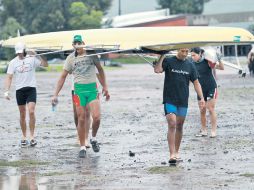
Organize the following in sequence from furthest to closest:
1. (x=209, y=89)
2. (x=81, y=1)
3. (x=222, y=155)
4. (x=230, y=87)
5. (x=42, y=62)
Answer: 1. (x=81, y=1)
2. (x=230, y=87)
3. (x=209, y=89)
4. (x=42, y=62)
5. (x=222, y=155)

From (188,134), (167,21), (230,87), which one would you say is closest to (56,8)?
(167,21)

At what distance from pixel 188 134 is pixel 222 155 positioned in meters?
3.05

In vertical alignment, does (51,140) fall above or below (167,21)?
above

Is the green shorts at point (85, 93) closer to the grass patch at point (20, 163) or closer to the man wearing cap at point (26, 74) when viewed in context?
the grass patch at point (20, 163)

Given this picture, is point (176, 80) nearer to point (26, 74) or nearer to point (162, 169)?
point (162, 169)

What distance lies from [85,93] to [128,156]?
1.15 meters

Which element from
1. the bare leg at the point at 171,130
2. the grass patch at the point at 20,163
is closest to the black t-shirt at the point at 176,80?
the bare leg at the point at 171,130

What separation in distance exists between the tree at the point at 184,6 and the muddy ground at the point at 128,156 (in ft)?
318

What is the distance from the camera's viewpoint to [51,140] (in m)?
15.3

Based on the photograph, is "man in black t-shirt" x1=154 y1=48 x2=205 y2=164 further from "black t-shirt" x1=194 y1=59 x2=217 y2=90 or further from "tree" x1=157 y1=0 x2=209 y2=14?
"tree" x1=157 y1=0 x2=209 y2=14

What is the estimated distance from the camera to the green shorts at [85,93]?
517 inches

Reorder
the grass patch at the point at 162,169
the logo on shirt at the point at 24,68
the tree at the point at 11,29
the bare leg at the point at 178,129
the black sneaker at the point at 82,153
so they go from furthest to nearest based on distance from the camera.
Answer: the tree at the point at 11,29, the logo on shirt at the point at 24,68, the black sneaker at the point at 82,153, the bare leg at the point at 178,129, the grass patch at the point at 162,169

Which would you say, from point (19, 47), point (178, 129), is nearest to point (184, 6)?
point (19, 47)

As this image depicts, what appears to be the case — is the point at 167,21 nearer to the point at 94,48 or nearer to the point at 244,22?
the point at 244,22
